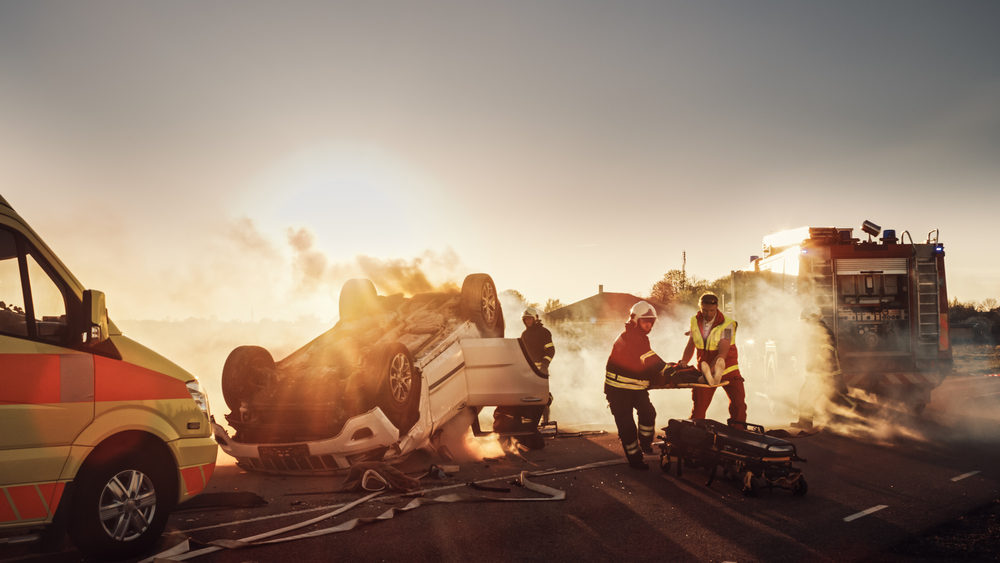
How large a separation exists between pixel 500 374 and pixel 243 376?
136 inches

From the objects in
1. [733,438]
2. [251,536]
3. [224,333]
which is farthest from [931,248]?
[224,333]

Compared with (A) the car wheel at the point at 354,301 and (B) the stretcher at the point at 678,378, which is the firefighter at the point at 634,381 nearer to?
(B) the stretcher at the point at 678,378

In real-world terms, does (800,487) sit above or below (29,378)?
below

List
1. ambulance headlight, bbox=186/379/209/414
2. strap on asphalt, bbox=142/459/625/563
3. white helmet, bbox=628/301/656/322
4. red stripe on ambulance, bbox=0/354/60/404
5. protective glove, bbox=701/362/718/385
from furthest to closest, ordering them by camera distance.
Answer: white helmet, bbox=628/301/656/322, protective glove, bbox=701/362/718/385, ambulance headlight, bbox=186/379/209/414, strap on asphalt, bbox=142/459/625/563, red stripe on ambulance, bbox=0/354/60/404

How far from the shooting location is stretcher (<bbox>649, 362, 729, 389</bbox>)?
773 centimetres

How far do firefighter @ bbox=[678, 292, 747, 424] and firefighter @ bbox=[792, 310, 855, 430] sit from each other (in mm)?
3600

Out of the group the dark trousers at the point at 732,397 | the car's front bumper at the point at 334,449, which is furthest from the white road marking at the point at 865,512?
the car's front bumper at the point at 334,449

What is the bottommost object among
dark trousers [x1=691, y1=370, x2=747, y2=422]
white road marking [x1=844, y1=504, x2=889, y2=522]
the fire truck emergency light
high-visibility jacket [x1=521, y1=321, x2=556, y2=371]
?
white road marking [x1=844, y1=504, x2=889, y2=522]

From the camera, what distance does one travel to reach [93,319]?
4.51m

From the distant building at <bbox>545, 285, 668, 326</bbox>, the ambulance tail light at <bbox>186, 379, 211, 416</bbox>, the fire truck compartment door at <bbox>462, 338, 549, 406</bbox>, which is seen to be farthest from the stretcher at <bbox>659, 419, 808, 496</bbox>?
the distant building at <bbox>545, 285, 668, 326</bbox>

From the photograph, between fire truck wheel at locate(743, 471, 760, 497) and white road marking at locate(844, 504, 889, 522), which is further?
fire truck wheel at locate(743, 471, 760, 497)

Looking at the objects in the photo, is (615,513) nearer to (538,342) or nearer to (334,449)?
(334,449)

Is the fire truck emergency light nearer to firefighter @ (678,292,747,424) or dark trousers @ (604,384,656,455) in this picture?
firefighter @ (678,292,747,424)

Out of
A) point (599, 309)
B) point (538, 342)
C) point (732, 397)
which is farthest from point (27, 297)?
point (599, 309)
